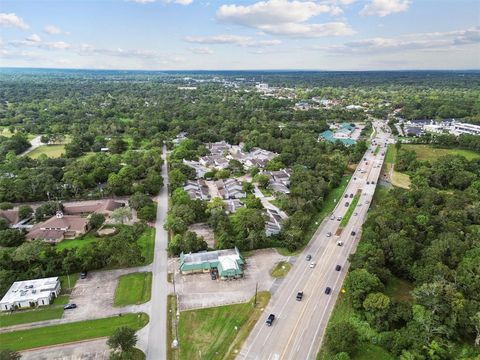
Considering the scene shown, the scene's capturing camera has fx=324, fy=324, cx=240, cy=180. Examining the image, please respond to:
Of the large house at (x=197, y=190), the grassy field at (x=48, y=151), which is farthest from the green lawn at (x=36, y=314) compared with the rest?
the grassy field at (x=48, y=151)

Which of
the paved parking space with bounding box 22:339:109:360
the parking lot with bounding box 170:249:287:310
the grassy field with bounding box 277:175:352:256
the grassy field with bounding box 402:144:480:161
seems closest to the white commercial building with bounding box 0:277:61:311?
the paved parking space with bounding box 22:339:109:360

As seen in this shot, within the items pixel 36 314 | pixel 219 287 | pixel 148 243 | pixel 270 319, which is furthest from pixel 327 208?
pixel 36 314

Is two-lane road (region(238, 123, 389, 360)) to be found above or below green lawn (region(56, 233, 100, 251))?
above

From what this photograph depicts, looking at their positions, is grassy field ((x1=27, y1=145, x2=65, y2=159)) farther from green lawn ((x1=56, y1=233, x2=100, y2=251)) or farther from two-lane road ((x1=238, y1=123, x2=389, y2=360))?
two-lane road ((x1=238, y1=123, x2=389, y2=360))

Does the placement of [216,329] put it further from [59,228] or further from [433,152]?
[433,152]

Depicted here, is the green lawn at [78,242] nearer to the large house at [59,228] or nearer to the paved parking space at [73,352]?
the large house at [59,228]

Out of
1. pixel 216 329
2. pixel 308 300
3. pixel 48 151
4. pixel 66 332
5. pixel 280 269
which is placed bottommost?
pixel 66 332

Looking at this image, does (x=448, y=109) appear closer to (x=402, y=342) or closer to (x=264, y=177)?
(x=264, y=177)

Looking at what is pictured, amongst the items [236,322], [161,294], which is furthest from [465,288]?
[161,294]
